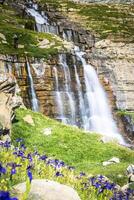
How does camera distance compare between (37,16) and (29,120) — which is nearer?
(29,120)

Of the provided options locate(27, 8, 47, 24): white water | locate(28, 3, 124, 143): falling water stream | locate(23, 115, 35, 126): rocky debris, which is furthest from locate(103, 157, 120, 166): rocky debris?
locate(27, 8, 47, 24): white water

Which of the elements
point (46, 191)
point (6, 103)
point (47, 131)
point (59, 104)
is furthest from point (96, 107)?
point (46, 191)

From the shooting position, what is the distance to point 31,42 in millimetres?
55438

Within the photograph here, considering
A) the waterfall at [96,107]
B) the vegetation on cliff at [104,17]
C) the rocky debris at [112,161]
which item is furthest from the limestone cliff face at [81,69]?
the rocky debris at [112,161]

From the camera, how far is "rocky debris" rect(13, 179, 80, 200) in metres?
7.30

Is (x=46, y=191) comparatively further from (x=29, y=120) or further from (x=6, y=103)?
(x=29, y=120)

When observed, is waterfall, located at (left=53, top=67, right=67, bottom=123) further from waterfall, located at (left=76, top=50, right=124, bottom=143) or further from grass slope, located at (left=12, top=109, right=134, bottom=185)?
grass slope, located at (left=12, top=109, right=134, bottom=185)

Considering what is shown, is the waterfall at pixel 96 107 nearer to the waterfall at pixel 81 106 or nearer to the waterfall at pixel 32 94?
the waterfall at pixel 81 106

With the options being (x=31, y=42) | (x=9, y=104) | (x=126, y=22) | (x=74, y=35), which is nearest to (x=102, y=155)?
(x=9, y=104)

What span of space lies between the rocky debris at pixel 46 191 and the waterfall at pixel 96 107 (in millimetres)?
38332

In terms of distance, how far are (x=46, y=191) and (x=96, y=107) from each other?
43.9 m

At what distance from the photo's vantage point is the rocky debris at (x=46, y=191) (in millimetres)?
7297

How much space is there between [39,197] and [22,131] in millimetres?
17741

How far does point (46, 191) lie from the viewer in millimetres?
7465
